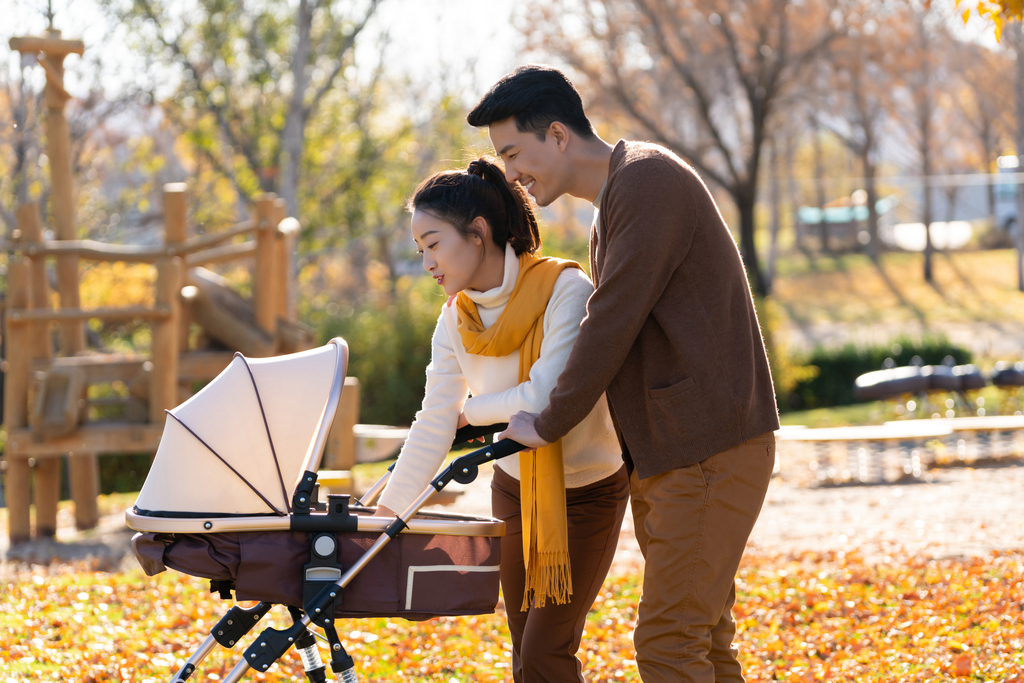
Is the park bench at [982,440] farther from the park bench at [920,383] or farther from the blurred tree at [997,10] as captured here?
the blurred tree at [997,10]

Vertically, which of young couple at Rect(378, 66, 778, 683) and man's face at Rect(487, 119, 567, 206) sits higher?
man's face at Rect(487, 119, 567, 206)

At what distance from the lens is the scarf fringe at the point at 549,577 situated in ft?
8.52

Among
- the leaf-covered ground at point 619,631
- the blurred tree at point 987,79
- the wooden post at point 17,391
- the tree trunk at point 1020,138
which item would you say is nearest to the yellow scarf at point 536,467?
the leaf-covered ground at point 619,631

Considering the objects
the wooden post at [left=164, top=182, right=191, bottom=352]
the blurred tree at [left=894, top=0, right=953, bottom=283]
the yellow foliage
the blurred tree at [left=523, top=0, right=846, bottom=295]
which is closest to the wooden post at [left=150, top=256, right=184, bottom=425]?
the wooden post at [left=164, top=182, right=191, bottom=352]

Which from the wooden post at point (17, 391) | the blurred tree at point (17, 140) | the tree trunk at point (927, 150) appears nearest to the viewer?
the wooden post at point (17, 391)

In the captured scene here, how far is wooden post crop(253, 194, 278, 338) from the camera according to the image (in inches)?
316

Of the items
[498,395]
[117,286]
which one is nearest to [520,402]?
[498,395]

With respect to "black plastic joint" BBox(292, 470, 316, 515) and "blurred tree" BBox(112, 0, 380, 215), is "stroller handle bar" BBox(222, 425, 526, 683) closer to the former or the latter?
"black plastic joint" BBox(292, 470, 316, 515)

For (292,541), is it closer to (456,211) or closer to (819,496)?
(456,211)

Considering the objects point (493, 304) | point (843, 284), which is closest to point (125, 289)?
point (493, 304)

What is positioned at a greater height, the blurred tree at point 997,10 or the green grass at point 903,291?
the blurred tree at point 997,10

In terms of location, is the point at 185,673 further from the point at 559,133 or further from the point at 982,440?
the point at 982,440

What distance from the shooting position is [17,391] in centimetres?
755

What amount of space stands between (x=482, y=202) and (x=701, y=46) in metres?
19.1
